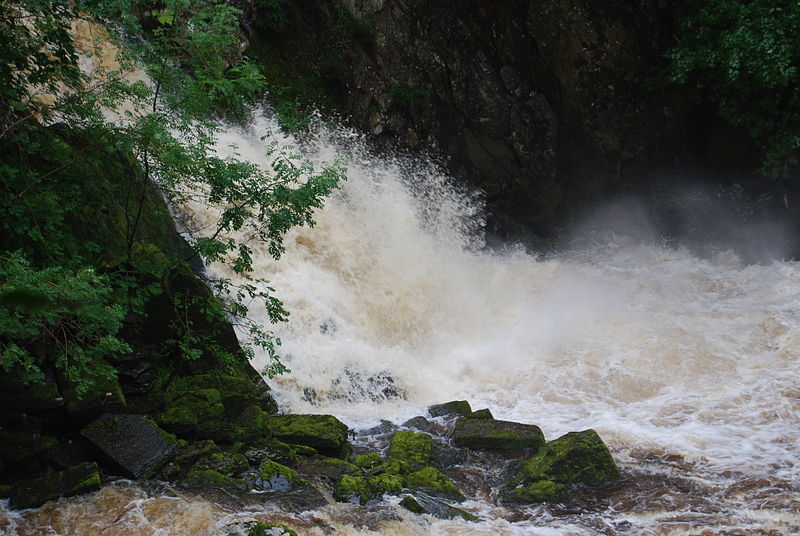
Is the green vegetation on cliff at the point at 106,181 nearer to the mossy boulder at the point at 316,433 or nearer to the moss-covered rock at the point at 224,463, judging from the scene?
the mossy boulder at the point at 316,433

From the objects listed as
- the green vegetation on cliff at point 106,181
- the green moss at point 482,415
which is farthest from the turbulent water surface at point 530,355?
the green vegetation on cliff at point 106,181

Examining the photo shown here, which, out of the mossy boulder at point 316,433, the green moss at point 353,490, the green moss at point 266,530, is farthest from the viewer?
the mossy boulder at point 316,433

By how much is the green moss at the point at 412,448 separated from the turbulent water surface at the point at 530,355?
2.54 feet

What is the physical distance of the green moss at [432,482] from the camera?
5.68 meters

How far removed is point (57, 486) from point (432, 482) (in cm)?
302

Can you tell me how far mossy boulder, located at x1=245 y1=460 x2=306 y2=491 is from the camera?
5215 millimetres

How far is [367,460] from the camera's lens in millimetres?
6195

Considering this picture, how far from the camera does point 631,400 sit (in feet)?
27.8

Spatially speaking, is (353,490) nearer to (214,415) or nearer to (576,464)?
(214,415)

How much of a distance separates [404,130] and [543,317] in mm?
4918

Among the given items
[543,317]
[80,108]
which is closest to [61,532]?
[80,108]

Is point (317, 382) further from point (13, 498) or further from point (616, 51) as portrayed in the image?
point (616, 51)

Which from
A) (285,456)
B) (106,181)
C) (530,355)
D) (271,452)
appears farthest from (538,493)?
(106,181)

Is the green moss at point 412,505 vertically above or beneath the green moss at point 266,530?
above
